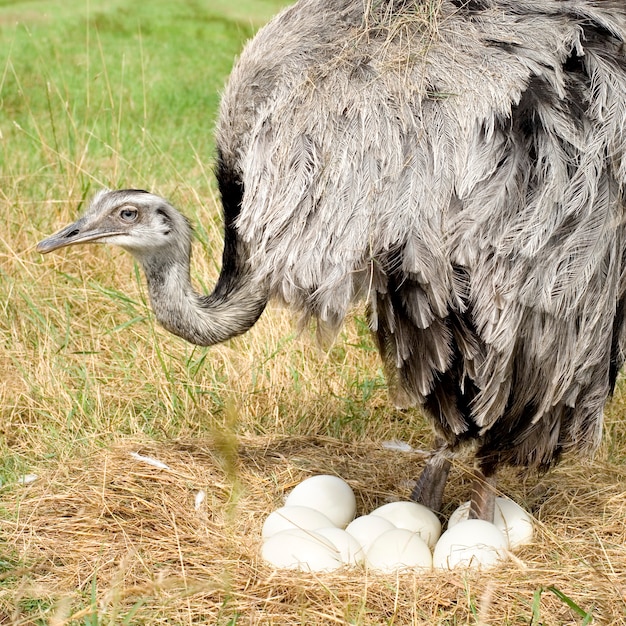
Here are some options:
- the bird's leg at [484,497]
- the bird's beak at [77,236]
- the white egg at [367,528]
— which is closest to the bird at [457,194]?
the bird's leg at [484,497]

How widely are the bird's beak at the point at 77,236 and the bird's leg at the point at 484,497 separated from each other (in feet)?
4.90

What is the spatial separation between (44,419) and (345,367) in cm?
132

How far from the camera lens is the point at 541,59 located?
311 centimetres

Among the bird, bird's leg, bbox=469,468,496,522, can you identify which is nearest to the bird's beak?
the bird

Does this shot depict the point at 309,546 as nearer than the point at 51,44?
Yes

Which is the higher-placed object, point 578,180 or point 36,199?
point 578,180

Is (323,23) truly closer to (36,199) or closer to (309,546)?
(309,546)

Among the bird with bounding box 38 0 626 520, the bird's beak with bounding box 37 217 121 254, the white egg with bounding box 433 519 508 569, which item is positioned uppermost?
the bird with bounding box 38 0 626 520

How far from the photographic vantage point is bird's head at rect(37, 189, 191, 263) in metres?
3.70

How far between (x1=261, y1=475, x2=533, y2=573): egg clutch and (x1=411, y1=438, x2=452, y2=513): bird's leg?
10.3 inches

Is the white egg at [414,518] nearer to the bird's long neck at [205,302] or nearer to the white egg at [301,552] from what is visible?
the white egg at [301,552]

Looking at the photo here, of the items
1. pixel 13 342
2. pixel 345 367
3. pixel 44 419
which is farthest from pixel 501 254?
pixel 13 342

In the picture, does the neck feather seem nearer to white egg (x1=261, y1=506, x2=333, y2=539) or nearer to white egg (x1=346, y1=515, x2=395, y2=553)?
white egg (x1=261, y1=506, x2=333, y2=539)

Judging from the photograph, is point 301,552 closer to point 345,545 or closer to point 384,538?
point 345,545
